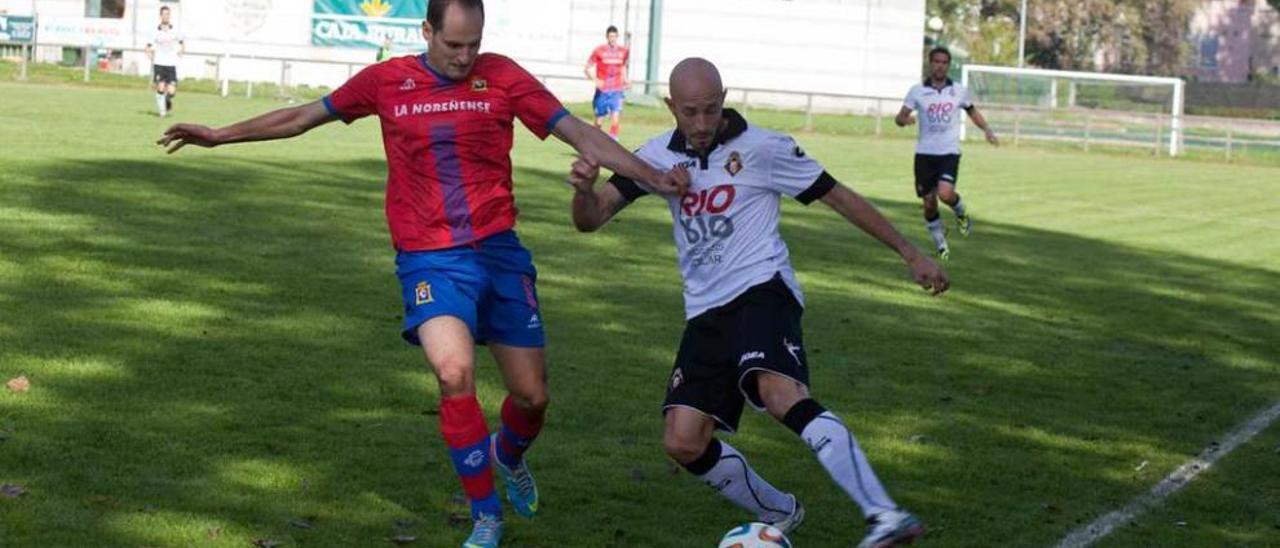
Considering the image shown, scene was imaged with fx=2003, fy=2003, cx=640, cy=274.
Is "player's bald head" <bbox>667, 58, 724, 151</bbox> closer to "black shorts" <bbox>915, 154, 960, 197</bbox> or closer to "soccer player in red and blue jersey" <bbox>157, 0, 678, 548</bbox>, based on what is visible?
"soccer player in red and blue jersey" <bbox>157, 0, 678, 548</bbox>

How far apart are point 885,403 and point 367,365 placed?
3.00m

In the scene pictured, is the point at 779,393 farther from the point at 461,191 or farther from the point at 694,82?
the point at 461,191

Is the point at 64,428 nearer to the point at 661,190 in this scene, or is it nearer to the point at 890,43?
the point at 661,190

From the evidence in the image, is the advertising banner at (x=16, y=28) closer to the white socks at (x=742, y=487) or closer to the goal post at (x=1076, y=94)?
the goal post at (x=1076, y=94)

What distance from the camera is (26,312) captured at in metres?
12.7

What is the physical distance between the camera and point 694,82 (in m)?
7.14

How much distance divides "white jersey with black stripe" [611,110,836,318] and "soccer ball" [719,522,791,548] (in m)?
0.92

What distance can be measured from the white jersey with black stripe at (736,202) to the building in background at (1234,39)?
361 ft

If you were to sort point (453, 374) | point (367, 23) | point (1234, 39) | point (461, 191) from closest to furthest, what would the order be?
point (453, 374) → point (461, 191) → point (367, 23) → point (1234, 39)

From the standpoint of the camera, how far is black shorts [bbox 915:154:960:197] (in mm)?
22156

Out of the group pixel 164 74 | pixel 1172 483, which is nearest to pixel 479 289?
pixel 1172 483

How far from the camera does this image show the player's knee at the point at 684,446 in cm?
746

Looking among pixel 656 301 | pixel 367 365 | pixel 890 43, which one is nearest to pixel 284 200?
pixel 656 301

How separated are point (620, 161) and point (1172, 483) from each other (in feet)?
12.1
